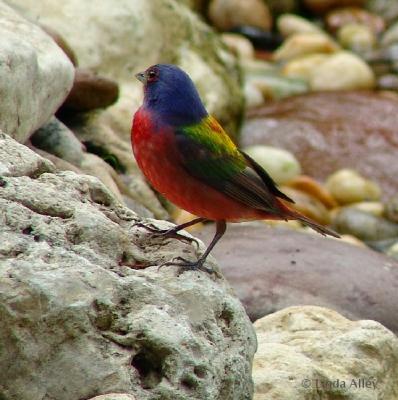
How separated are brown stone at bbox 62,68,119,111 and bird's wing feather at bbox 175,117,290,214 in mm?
2937

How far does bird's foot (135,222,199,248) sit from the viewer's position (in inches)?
176

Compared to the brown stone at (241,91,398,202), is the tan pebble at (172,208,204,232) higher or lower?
higher

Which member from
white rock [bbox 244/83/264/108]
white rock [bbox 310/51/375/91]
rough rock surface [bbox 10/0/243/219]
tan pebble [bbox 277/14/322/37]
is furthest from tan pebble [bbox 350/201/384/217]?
tan pebble [bbox 277/14/322/37]

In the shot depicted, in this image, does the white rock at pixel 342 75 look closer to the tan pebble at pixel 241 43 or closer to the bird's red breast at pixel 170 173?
the tan pebble at pixel 241 43

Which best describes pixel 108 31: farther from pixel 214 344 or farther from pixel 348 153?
pixel 214 344

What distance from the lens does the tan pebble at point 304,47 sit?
57.4 feet

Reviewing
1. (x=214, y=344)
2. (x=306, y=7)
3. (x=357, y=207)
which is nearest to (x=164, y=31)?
(x=357, y=207)

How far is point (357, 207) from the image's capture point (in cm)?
1154

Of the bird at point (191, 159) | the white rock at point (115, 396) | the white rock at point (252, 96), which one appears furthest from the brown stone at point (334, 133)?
the white rock at point (115, 396)

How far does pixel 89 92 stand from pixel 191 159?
321cm

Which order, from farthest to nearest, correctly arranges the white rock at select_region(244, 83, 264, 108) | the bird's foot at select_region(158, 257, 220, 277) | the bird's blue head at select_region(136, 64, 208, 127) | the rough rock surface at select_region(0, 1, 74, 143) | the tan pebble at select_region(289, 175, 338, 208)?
the white rock at select_region(244, 83, 264, 108)
the tan pebble at select_region(289, 175, 338, 208)
the rough rock surface at select_region(0, 1, 74, 143)
the bird's blue head at select_region(136, 64, 208, 127)
the bird's foot at select_region(158, 257, 220, 277)

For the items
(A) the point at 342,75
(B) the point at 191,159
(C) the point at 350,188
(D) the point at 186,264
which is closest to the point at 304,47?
(A) the point at 342,75

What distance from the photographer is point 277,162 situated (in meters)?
11.8

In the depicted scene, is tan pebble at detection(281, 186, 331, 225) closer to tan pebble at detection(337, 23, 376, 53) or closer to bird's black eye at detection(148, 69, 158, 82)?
bird's black eye at detection(148, 69, 158, 82)
